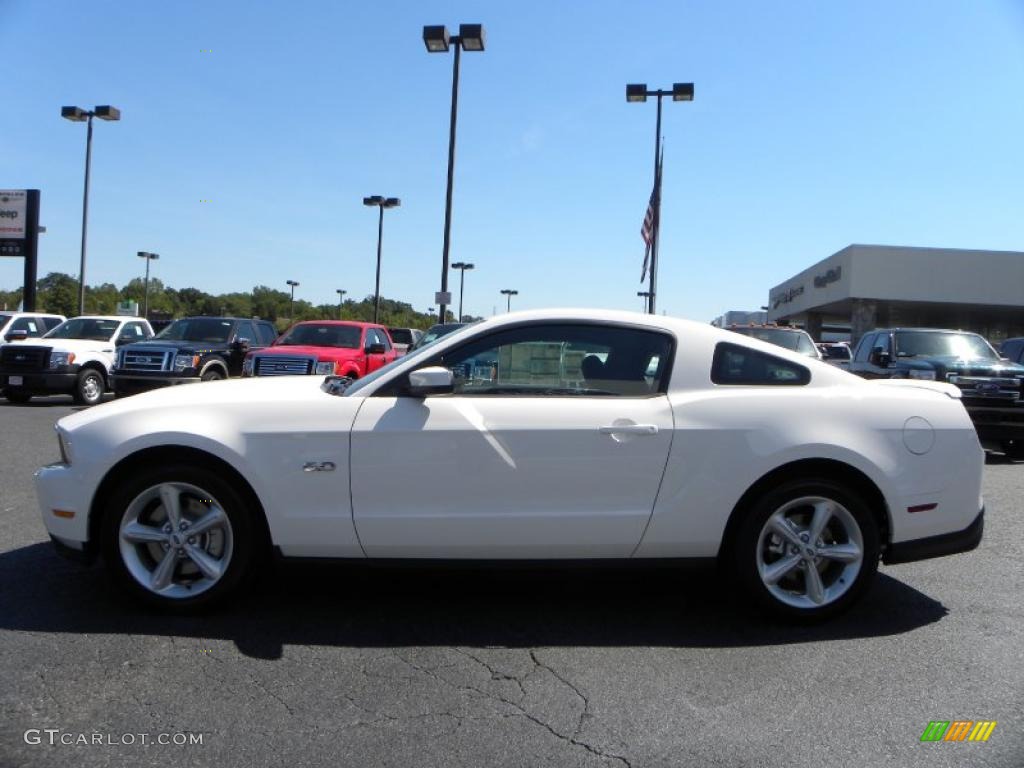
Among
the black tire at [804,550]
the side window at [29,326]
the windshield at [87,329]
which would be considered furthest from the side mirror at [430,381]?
the side window at [29,326]

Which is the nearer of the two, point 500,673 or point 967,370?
point 500,673

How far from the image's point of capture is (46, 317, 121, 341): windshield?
52.9 feet

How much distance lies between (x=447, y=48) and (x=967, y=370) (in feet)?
45.2

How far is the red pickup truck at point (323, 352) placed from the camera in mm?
12234

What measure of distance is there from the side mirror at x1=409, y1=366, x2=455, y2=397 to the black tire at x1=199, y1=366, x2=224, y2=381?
1097 cm

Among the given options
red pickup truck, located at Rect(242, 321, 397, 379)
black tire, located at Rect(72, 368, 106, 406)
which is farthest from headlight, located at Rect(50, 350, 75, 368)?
red pickup truck, located at Rect(242, 321, 397, 379)

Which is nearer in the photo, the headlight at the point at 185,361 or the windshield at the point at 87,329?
the headlight at the point at 185,361

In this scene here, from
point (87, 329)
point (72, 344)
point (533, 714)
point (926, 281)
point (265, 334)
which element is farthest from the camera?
point (926, 281)

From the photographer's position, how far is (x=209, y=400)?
414 cm

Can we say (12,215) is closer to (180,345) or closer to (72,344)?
(72,344)

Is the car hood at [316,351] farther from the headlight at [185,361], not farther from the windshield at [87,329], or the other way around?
the windshield at [87,329]

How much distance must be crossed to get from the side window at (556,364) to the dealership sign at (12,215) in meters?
28.4

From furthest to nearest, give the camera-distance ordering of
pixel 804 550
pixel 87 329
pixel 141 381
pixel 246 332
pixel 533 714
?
pixel 87 329
pixel 246 332
pixel 141 381
pixel 804 550
pixel 533 714

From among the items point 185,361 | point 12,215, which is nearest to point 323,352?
point 185,361
